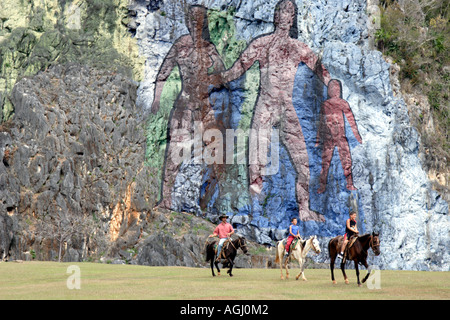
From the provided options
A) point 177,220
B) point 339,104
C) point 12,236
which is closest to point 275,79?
point 339,104

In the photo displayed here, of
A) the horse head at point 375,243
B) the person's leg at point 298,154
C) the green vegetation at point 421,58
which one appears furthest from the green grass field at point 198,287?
the green vegetation at point 421,58

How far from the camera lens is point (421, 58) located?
47.4 meters

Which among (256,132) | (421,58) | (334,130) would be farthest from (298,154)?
(421,58)

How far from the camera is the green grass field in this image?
1487 cm

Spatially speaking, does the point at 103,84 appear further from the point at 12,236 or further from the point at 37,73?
the point at 12,236

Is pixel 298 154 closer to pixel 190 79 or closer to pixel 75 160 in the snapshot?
pixel 190 79

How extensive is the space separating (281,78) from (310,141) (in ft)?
16.6

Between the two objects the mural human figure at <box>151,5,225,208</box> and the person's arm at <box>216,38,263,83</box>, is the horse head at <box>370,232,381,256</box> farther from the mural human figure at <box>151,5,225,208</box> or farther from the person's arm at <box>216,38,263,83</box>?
the person's arm at <box>216,38,263,83</box>

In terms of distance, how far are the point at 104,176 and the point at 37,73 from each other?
Result: 9536 millimetres

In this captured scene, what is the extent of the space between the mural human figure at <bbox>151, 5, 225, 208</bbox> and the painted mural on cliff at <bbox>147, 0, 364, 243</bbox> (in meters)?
0.08

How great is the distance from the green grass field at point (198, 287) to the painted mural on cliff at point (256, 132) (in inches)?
793

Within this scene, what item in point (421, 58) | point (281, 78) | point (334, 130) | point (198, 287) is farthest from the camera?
point (421, 58)

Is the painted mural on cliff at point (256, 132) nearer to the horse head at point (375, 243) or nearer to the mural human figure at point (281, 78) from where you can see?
the mural human figure at point (281, 78)

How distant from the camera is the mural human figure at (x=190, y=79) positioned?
4416 centimetres
